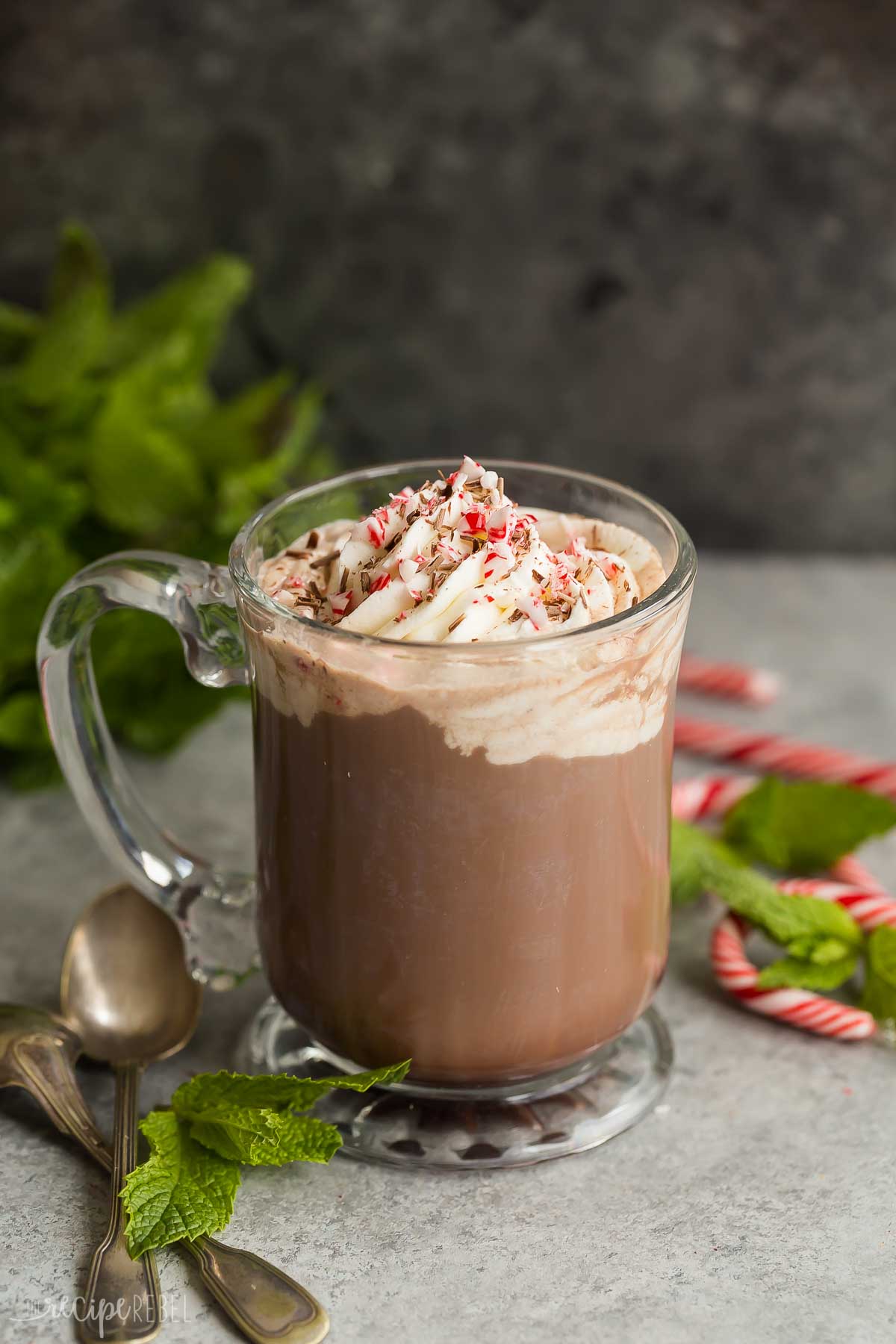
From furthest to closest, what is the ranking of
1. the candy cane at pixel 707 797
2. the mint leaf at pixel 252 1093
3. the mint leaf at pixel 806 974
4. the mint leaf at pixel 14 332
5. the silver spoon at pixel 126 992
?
the mint leaf at pixel 14 332, the candy cane at pixel 707 797, the mint leaf at pixel 806 974, the silver spoon at pixel 126 992, the mint leaf at pixel 252 1093

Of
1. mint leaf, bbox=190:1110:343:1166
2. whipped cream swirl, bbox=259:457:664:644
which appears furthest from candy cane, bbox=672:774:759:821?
mint leaf, bbox=190:1110:343:1166

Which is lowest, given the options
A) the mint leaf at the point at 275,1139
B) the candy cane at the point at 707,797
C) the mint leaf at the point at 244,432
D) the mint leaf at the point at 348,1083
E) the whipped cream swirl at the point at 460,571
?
the candy cane at the point at 707,797

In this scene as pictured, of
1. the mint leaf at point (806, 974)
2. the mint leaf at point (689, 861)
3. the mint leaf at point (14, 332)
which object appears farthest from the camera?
the mint leaf at point (14, 332)

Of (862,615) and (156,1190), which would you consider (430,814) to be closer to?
(156,1190)

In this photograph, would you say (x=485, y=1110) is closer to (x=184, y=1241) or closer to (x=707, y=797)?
(x=184, y=1241)

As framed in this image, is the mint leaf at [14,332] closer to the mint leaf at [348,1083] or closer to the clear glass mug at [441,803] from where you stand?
the clear glass mug at [441,803]

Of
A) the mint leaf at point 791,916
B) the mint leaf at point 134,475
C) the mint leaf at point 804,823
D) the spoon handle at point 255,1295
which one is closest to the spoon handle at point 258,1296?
the spoon handle at point 255,1295

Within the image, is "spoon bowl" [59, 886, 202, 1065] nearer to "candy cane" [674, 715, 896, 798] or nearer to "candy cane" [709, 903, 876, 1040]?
"candy cane" [709, 903, 876, 1040]
